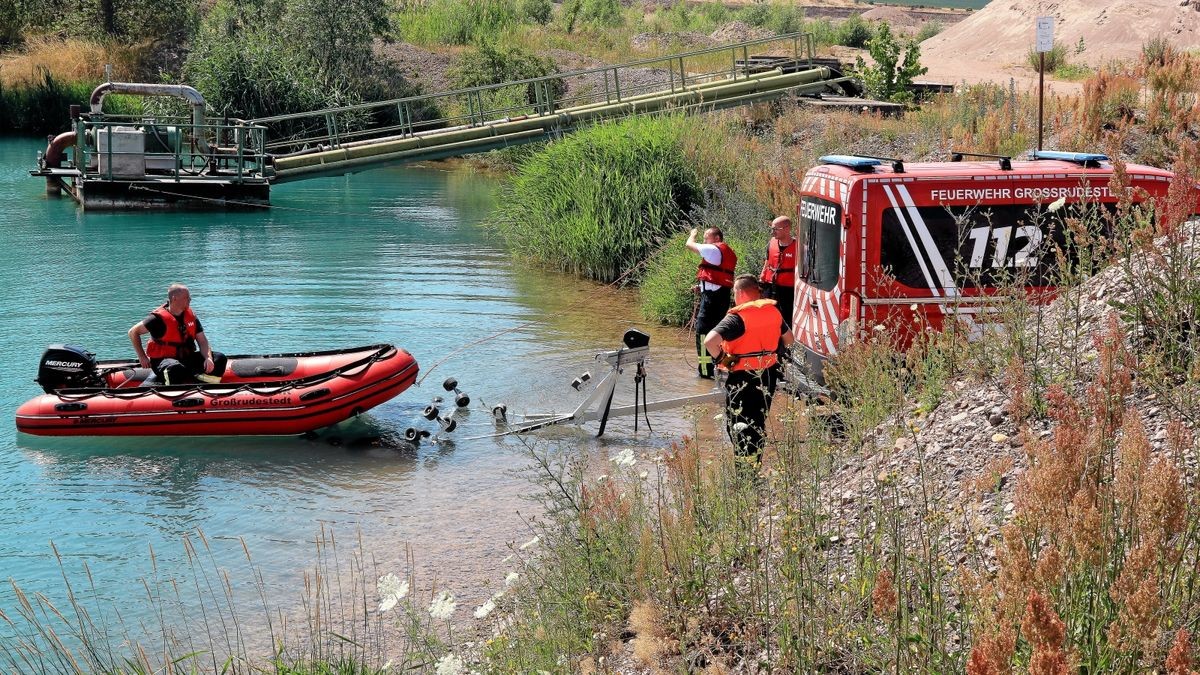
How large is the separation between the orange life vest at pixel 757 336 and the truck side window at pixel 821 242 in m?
1.70

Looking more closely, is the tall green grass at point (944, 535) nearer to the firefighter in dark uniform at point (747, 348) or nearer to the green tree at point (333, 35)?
the firefighter in dark uniform at point (747, 348)

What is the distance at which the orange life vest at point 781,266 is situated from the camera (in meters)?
11.9

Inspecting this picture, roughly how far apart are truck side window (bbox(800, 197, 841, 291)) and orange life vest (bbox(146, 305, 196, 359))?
5.78m

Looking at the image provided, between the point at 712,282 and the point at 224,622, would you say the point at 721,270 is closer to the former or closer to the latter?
the point at 712,282

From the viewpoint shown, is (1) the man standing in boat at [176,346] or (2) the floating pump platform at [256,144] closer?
(1) the man standing in boat at [176,346]

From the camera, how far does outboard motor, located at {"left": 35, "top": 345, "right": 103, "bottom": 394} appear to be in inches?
462

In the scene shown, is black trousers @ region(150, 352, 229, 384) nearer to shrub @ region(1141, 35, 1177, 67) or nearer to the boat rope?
the boat rope

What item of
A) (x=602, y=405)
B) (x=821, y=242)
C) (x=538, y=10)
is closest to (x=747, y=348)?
(x=821, y=242)

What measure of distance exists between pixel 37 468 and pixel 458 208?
19.1 m

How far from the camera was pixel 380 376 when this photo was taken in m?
11.6

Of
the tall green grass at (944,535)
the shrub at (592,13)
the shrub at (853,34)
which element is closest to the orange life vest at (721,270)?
the tall green grass at (944,535)

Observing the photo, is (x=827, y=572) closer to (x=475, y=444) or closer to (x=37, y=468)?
(x=475, y=444)

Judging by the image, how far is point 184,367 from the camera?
460 inches

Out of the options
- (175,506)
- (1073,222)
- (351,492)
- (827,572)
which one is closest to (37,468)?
(175,506)
